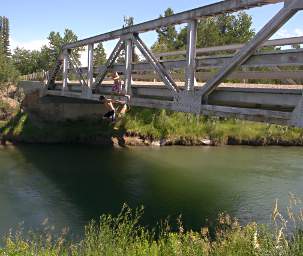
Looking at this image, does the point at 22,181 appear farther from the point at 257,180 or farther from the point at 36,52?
the point at 36,52

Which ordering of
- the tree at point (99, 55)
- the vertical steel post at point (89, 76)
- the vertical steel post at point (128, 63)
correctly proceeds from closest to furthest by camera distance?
the vertical steel post at point (128, 63) < the vertical steel post at point (89, 76) < the tree at point (99, 55)

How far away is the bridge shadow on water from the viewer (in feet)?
75.4

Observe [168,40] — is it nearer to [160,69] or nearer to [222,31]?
[222,31]

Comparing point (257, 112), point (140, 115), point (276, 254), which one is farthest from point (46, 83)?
point (276, 254)

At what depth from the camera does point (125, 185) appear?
95.2 ft

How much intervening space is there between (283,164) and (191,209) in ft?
54.8

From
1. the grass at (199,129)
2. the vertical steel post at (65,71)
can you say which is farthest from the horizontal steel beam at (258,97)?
the grass at (199,129)

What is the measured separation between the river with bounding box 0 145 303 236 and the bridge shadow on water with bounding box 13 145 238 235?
5 centimetres

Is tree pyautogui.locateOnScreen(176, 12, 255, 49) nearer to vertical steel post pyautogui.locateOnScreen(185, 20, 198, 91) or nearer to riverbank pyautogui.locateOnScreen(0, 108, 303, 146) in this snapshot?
riverbank pyautogui.locateOnScreen(0, 108, 303, 146)

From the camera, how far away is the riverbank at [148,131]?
46.6m

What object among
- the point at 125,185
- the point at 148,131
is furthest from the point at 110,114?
the point at 148,131

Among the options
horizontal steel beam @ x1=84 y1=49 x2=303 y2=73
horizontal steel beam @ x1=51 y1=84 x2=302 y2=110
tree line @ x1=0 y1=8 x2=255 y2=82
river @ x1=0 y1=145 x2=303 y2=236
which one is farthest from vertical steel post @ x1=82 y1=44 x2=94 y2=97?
tree line @ x1=0 y1=8 x2=255 y2=82

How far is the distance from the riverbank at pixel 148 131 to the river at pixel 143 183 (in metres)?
2.50

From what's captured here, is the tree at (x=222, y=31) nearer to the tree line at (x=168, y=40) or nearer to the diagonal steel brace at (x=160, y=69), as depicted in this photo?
the tree line at (x=168, y=40)
